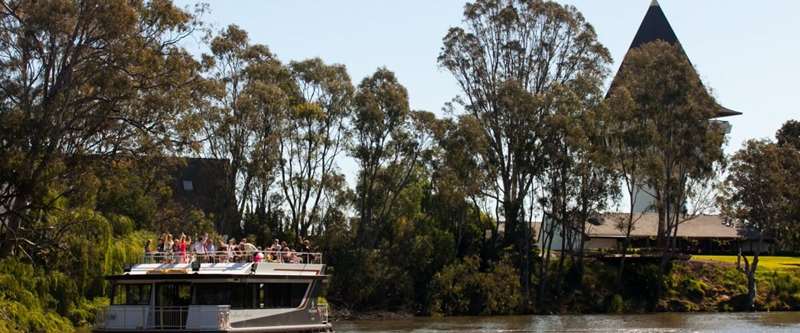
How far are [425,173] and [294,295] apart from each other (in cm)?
4236

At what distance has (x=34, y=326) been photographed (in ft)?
156

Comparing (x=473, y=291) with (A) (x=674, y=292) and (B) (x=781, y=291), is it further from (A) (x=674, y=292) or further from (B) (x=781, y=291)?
(B) (x=781, y=291)

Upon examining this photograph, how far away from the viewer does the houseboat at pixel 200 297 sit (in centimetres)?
3562

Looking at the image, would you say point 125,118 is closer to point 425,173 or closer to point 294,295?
point 294,295

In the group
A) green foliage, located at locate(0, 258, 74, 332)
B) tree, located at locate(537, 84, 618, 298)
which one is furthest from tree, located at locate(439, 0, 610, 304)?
green foliage, located at locate(0, 258, 74, 332)

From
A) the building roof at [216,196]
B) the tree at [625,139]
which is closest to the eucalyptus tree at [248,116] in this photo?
the building roof at [216,196]

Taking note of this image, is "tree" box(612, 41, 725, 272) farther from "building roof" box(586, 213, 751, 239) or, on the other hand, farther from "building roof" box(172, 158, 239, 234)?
"building roof" box(172, 158, 239, 234)

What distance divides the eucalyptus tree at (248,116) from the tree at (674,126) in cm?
2171

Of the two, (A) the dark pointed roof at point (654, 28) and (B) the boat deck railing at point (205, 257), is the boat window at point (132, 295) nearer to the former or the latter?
(B) the boat deck railing at point (205, 257)

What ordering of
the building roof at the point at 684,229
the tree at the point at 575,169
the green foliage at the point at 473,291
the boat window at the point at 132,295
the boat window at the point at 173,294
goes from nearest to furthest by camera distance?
the boat window at the point at 173,294, the boat window at the point at 132,295, the green foliage at the point at 473,291, the tree at the point at 575,169, the building roof at the point at 684,229

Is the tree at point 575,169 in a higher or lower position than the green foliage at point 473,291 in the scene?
higher

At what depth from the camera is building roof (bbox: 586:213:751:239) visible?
9631 centimetres

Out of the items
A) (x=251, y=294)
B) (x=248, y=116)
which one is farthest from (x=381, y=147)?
(x=251, y=294)

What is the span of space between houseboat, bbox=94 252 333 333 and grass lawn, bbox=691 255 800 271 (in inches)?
2138
